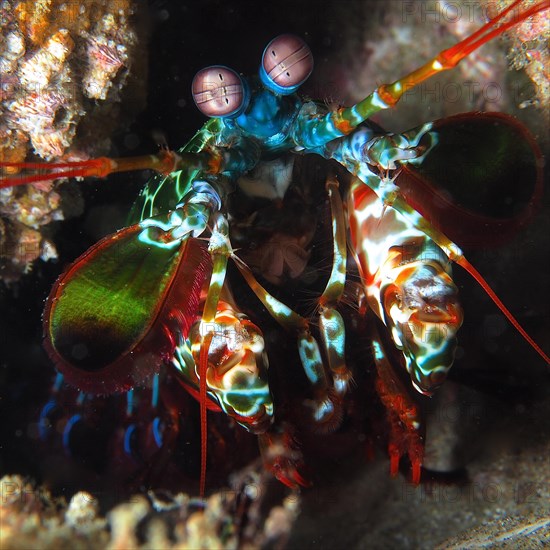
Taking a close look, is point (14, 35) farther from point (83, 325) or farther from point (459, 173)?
point (459, 173)

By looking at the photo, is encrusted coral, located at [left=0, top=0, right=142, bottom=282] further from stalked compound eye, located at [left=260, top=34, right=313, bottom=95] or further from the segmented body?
stalked compound eye, located at [left=260, top=34, right=313, bottom=95]

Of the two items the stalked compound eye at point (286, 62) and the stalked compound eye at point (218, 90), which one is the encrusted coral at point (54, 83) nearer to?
the stalked compound eye at point (218, 90)

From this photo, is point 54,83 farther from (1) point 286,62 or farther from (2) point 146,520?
(2) point 146,520

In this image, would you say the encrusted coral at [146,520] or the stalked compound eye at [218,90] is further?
the encrusted coral at [146,520]

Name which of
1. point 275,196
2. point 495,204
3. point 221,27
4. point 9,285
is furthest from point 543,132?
point 9,285

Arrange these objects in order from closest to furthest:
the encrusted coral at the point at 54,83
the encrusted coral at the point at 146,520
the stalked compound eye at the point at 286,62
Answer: the stalked compound eye at the point at 286,62 < the encrusted coral at the point at 54,83 < the encrusted coral at the point at 146,520

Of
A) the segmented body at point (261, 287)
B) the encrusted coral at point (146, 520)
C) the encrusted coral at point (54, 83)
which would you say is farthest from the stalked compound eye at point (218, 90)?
the encrusted coral at point (146, 520)
